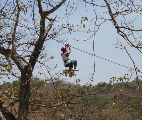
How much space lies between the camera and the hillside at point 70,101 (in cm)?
639

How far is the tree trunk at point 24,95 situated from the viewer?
6.36 m

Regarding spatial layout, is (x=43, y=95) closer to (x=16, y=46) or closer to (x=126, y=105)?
(x=16, y=46)

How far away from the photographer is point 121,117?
16391 mm

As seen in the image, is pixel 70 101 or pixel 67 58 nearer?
pixel 67 58

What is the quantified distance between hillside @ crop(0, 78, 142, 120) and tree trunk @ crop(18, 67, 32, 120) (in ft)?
0.54

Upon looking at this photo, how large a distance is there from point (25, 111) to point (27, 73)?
86 cm

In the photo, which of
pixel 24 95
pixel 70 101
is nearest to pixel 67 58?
pixel 24 95

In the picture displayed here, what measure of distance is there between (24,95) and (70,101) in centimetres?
497

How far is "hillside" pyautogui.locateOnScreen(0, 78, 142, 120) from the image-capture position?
6391mm

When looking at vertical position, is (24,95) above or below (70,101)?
below

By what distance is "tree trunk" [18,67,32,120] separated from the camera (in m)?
6.36

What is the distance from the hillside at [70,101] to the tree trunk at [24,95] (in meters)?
0.16

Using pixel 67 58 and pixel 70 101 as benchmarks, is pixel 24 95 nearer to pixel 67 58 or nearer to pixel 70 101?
pixel 67 58

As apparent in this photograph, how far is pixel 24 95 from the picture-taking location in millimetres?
6523
